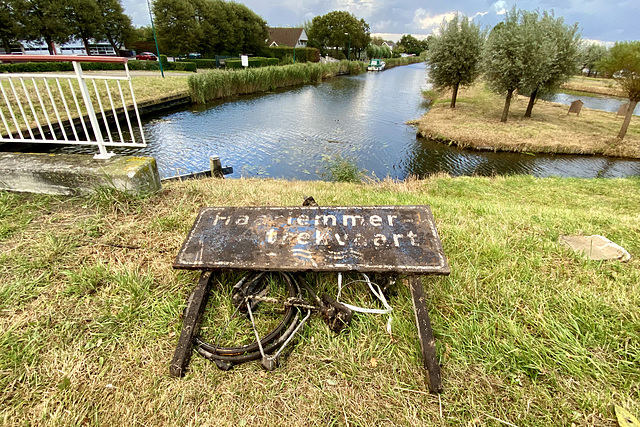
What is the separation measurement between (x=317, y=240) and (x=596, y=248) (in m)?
2.97

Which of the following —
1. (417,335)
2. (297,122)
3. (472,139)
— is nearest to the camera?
(417,335)

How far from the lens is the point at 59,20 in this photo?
32438 millimetres

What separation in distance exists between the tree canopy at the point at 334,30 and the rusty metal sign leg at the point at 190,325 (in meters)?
75.3

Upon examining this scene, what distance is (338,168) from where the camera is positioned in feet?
29.7

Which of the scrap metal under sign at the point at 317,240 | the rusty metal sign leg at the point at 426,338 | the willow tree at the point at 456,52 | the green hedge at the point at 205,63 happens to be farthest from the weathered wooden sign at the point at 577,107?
the green hedge at the point at 205,63

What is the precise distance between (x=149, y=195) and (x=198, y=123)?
44.8ft

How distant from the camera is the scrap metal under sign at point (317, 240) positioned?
2023mm

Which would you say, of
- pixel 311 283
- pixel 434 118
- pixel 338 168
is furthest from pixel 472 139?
pixel 311 283

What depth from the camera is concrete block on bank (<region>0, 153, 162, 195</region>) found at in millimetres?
3285

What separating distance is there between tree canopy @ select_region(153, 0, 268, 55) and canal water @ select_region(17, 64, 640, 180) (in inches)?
1009

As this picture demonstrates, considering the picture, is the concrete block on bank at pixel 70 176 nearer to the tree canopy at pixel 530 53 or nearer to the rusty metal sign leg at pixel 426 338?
the rusty metal sign leg at pixel 426 338

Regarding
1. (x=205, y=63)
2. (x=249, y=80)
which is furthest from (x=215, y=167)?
(x=205, y=63)

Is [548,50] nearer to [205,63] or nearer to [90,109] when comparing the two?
[90,109]

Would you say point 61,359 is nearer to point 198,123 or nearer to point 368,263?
point 368,263
